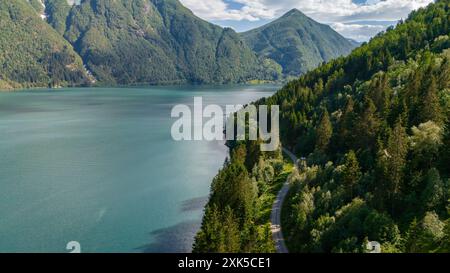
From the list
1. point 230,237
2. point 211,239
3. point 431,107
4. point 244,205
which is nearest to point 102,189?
point 244,205

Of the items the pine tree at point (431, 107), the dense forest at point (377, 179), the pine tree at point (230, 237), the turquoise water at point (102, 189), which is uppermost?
the pine tree at point (431, 107)

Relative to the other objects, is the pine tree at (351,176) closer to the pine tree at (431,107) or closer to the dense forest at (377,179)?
the dense forest at (377,179)

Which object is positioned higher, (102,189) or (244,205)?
(244,205)

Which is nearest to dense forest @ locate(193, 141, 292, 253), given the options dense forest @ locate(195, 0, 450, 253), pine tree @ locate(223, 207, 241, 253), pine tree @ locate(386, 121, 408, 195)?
pine tree @ locate(223, 207, 241, 253)

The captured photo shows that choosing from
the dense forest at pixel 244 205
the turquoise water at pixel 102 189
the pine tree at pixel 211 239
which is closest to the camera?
the pine tree at pixel 211 239

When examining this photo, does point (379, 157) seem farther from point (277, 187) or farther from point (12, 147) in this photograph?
point (12, 147)

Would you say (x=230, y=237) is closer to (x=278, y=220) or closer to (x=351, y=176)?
(x=278, y=220)

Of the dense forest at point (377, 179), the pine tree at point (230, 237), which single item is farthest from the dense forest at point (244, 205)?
the dense forest at point (377, 179)

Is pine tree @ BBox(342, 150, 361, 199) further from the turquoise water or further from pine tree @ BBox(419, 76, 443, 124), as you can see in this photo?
the turquoise water
